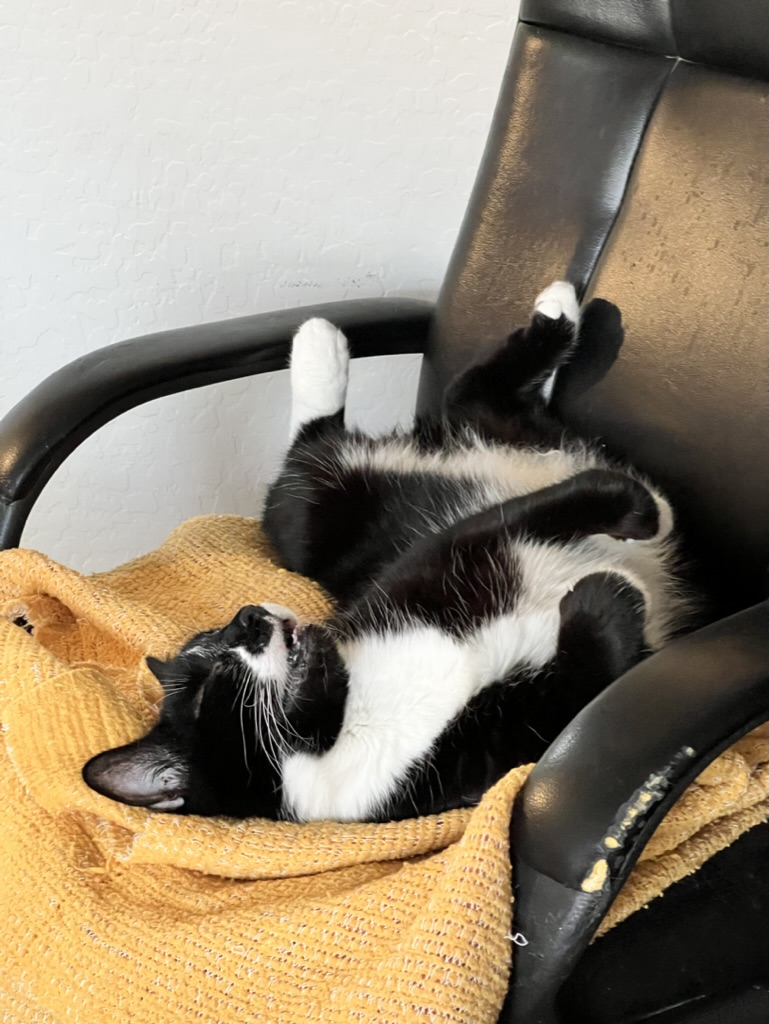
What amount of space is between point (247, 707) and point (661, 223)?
2.39ft

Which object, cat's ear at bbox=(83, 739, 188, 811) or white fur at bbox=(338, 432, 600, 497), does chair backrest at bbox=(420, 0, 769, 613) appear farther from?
cat's ear at bbox=(83, 739, 188, 811)

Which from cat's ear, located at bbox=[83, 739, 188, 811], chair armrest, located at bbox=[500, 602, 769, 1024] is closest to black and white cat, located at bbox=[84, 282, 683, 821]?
cat's ear, located at bbox=[83, 739, 188, 811]

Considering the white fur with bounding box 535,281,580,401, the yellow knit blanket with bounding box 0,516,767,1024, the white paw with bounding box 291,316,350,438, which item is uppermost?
the white fur with bounding box 535,281,580,401

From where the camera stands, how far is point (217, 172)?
1462mm

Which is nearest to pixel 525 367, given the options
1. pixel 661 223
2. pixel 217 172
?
pixel 661 223

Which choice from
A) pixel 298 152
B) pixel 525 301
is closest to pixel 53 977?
pixel 525 301

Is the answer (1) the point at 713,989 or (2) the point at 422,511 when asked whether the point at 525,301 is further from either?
(1) the point at 713,989

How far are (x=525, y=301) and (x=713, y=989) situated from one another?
0.82 metres

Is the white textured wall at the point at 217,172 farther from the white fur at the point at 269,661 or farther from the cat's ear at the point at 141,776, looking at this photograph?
the cat's ear at the point at 141,776

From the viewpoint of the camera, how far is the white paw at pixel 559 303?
1142 mm

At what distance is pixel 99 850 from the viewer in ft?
3.05

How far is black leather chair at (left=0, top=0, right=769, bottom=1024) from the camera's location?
624 mm

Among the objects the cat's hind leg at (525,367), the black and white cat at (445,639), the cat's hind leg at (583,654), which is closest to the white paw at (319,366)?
the black and white cat at (445,639)

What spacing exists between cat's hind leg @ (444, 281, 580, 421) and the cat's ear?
23.9 inches
